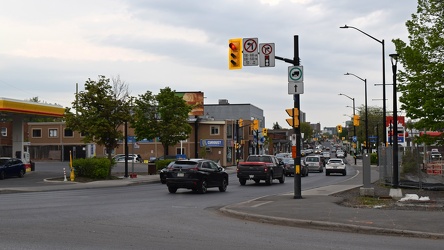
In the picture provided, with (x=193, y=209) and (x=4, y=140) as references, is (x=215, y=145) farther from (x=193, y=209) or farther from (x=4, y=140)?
(x=193, y=209)

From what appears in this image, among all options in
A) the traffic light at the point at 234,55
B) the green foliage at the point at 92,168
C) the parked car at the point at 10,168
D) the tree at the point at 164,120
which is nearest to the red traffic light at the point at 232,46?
the traffic light at the point at 234,55

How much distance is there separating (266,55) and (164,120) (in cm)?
3381

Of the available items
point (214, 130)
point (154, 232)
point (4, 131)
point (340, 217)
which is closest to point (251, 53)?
point (340, 217)

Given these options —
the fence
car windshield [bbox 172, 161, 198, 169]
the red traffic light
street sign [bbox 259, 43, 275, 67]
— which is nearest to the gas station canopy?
car windshield [bbox 172, 161, 198, 169]

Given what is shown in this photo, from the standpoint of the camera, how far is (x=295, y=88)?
73.3 feet

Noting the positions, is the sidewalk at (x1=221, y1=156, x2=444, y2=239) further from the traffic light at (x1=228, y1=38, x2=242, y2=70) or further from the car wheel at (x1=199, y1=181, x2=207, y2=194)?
the car wheel at (x1=199, y1=181, x2=207, y2=194)

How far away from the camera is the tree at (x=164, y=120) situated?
55.6 metres

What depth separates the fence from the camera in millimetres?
28016

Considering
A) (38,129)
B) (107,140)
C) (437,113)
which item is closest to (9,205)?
(437,113)

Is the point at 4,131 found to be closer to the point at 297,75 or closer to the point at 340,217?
the point at 297,75

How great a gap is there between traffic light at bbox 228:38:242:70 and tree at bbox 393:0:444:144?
7746 millimetres

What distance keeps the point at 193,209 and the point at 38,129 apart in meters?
81.0

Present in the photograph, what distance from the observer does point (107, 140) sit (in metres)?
41.0

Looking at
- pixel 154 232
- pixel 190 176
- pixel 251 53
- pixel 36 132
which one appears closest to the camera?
pixel 154 232
